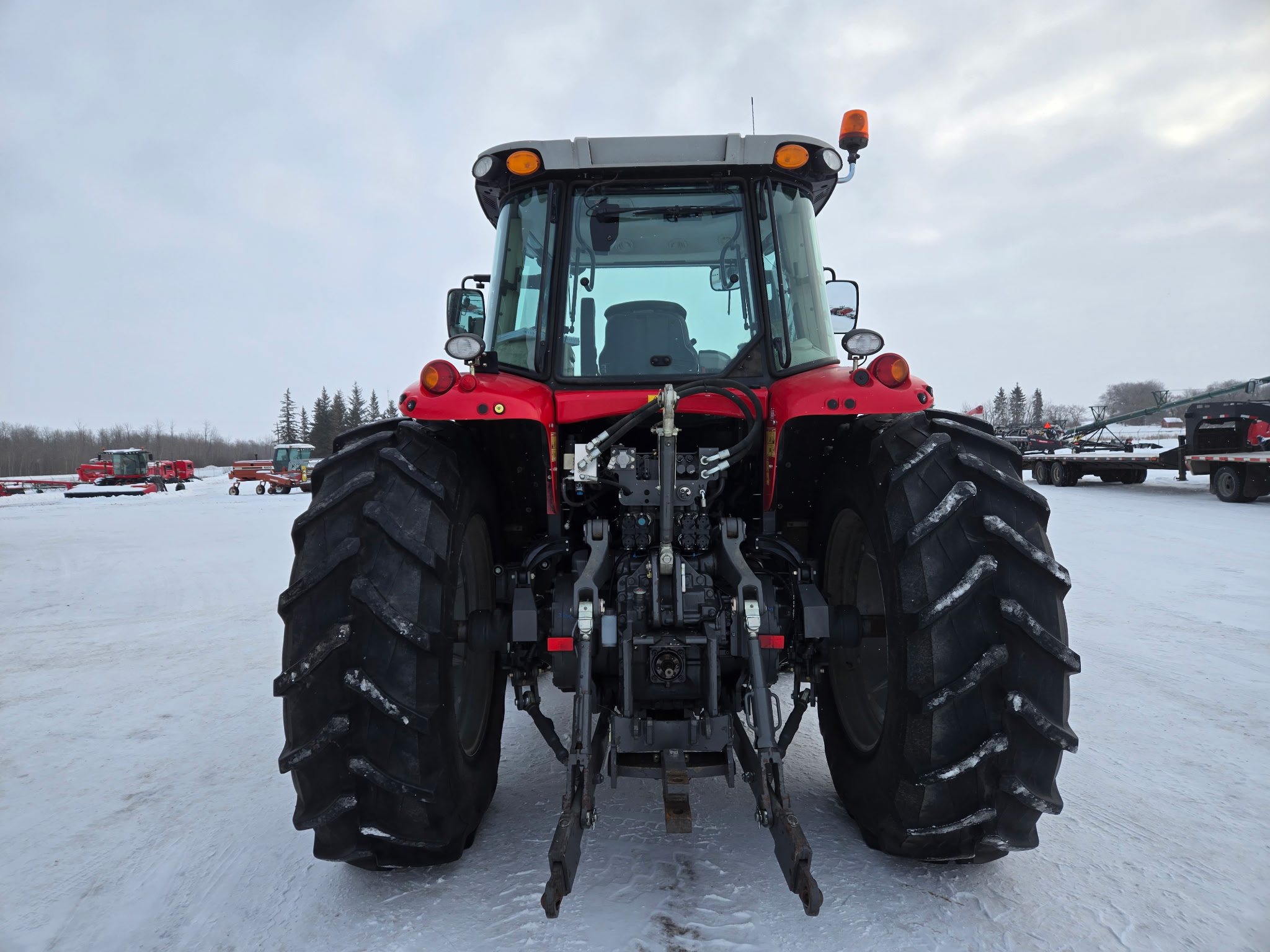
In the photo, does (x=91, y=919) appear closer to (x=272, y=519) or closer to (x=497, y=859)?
(x=497, y=859)

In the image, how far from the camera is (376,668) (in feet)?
6.70

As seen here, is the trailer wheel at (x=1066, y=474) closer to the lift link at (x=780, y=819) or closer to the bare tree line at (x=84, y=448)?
the lift link at (x=780, y=819)

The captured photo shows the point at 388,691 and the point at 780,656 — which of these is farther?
the point at 780,656

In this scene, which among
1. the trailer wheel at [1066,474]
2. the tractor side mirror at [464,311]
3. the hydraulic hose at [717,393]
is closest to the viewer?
the hydraulic hose at [717,393]

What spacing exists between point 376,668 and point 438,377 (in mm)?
884

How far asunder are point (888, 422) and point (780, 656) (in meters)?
0.90

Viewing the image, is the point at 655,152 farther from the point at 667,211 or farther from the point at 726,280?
the point at 726,280

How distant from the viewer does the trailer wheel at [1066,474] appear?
1870 cm

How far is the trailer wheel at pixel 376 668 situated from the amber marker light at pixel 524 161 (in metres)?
1.18

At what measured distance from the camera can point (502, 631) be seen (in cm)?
245

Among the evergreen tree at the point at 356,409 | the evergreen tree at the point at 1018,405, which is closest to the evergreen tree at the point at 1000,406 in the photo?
the evergreen tree at the point at 1018,405

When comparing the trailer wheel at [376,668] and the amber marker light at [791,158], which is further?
the amber marker light at [791,158]

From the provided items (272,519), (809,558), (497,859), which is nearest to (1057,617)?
(809,558)

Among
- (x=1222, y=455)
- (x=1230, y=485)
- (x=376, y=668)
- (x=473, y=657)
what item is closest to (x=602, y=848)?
(x=473, y=657)
